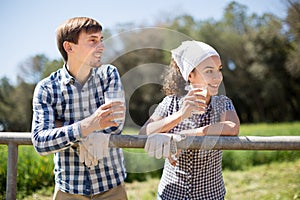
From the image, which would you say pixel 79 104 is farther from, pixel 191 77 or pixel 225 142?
pixel 225 142

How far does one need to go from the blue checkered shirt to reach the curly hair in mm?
224

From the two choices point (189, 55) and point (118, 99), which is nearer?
point (118, 99)

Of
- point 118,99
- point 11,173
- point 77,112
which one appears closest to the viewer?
point 118,99

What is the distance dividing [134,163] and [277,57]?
27.6 metres

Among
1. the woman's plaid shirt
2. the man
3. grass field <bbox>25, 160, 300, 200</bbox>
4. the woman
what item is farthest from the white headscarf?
grass field <bbox>25, 160, 300, 200</bbox>

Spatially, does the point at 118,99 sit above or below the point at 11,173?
above

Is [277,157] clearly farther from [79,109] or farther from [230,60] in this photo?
[230,60]

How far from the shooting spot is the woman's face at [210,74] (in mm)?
1624

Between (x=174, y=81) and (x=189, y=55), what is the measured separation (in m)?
0.18

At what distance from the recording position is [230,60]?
95.8 feet

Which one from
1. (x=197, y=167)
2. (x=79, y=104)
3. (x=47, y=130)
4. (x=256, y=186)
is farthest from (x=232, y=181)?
(x=47, y=130)

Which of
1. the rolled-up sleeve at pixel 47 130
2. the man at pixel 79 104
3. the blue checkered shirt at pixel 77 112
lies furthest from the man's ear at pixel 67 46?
the rolled-up sleeve at pixel 47 130

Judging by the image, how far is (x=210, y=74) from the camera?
64.4 inches

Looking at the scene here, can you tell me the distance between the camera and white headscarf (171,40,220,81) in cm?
160
